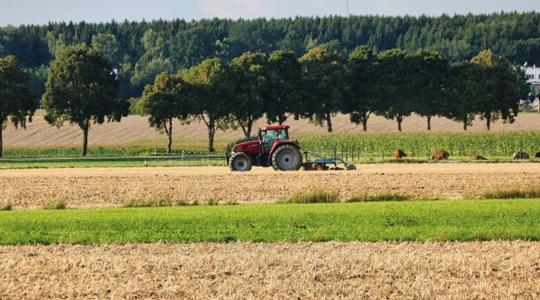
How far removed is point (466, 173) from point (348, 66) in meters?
72.4

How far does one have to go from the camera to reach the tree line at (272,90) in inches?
3944

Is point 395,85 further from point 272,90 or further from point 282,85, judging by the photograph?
point 272,90

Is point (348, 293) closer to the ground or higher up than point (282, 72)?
closer to the ground

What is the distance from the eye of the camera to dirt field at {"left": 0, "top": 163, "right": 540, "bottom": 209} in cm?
4216

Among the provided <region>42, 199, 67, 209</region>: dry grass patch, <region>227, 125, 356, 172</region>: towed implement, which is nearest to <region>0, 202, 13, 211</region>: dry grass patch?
<region>42, 199, 67, 209</region>: dry grass patch

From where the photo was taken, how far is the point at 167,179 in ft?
171

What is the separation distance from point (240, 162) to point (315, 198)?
17961mm

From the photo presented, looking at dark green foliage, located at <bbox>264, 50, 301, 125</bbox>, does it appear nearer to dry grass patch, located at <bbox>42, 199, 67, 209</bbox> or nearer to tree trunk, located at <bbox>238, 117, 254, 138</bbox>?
tree trunk, located at <bbox>238, 117, 254, 138</bbox>

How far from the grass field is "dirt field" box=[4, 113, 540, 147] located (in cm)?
8664

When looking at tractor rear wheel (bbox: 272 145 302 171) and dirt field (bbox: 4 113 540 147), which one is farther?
dirt field (bbox: 4 113 540 147)

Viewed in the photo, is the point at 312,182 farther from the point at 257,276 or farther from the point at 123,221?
the point at 257,276

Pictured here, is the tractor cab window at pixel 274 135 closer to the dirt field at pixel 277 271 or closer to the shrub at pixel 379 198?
the shrub at pixel 379 198

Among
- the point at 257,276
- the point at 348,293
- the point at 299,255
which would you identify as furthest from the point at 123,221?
the point at 348,293

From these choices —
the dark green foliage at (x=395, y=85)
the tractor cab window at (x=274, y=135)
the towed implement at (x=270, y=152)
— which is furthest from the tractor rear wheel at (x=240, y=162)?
the dark green foliage at (x=395, y=85)
